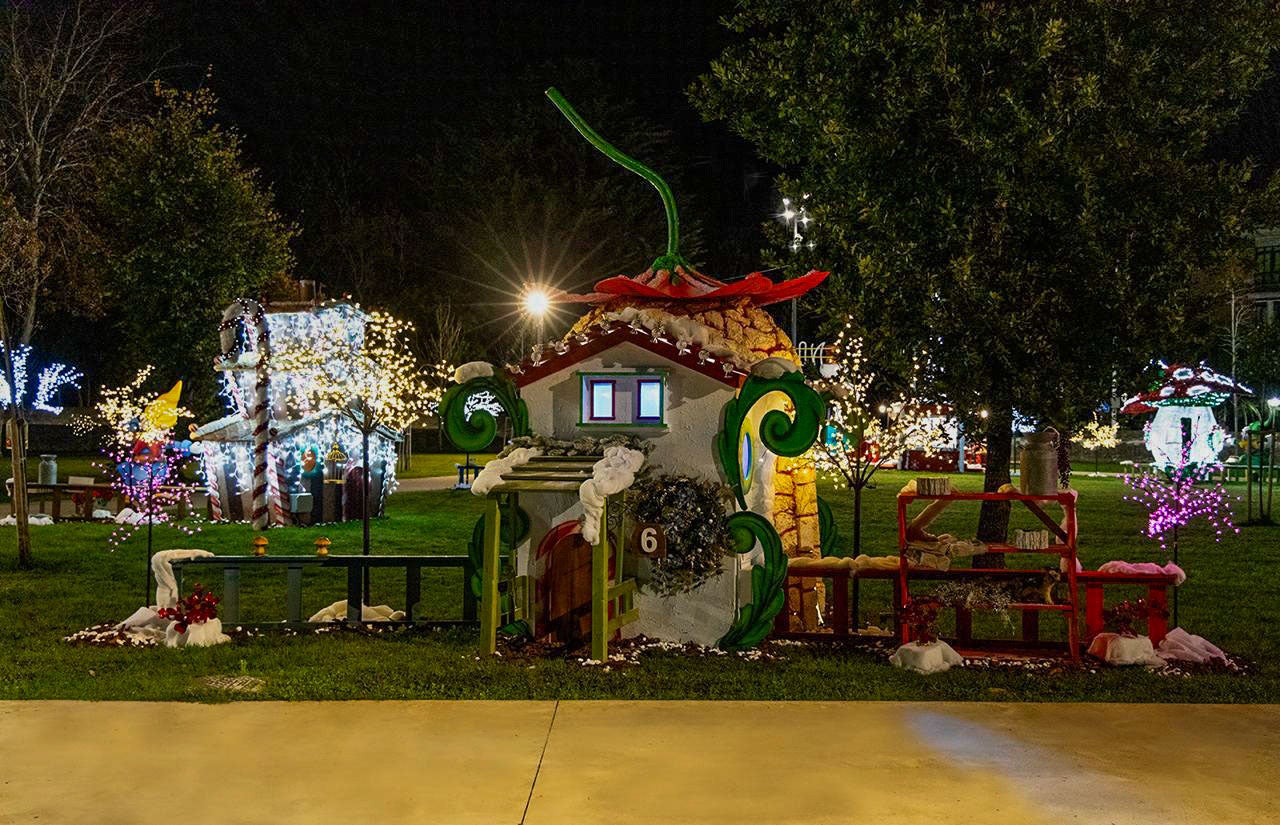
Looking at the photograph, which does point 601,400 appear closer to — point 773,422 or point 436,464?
point 773,422

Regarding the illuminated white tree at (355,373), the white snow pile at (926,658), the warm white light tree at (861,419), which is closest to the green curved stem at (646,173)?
the warm white light tree at (861,419)

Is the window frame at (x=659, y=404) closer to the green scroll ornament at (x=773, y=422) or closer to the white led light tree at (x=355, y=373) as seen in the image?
the green scroll ornament at (x=773, y=422)

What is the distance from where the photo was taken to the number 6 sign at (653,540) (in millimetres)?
10570

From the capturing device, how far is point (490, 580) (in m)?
10.3

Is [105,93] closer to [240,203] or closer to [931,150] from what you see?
[240,203]

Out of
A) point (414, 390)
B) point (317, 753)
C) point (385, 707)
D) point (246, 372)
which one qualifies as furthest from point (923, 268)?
point (246, 372)

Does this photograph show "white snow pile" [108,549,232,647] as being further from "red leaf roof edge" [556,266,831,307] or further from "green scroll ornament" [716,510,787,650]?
"green scroll ornament" [716,510,787,650]

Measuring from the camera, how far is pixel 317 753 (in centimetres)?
777

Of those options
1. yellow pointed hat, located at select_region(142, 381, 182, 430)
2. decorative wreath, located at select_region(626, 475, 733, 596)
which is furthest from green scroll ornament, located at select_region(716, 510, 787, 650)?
yellow pointed hat, located at select_region(142, 381, 182, 430)

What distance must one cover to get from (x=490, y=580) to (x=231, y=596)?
2.88m

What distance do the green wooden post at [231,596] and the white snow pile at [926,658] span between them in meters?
5.55

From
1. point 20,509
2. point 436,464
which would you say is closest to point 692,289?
point 20,509

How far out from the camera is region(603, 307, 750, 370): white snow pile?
35.8 feet

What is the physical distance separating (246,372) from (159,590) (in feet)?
34.6
